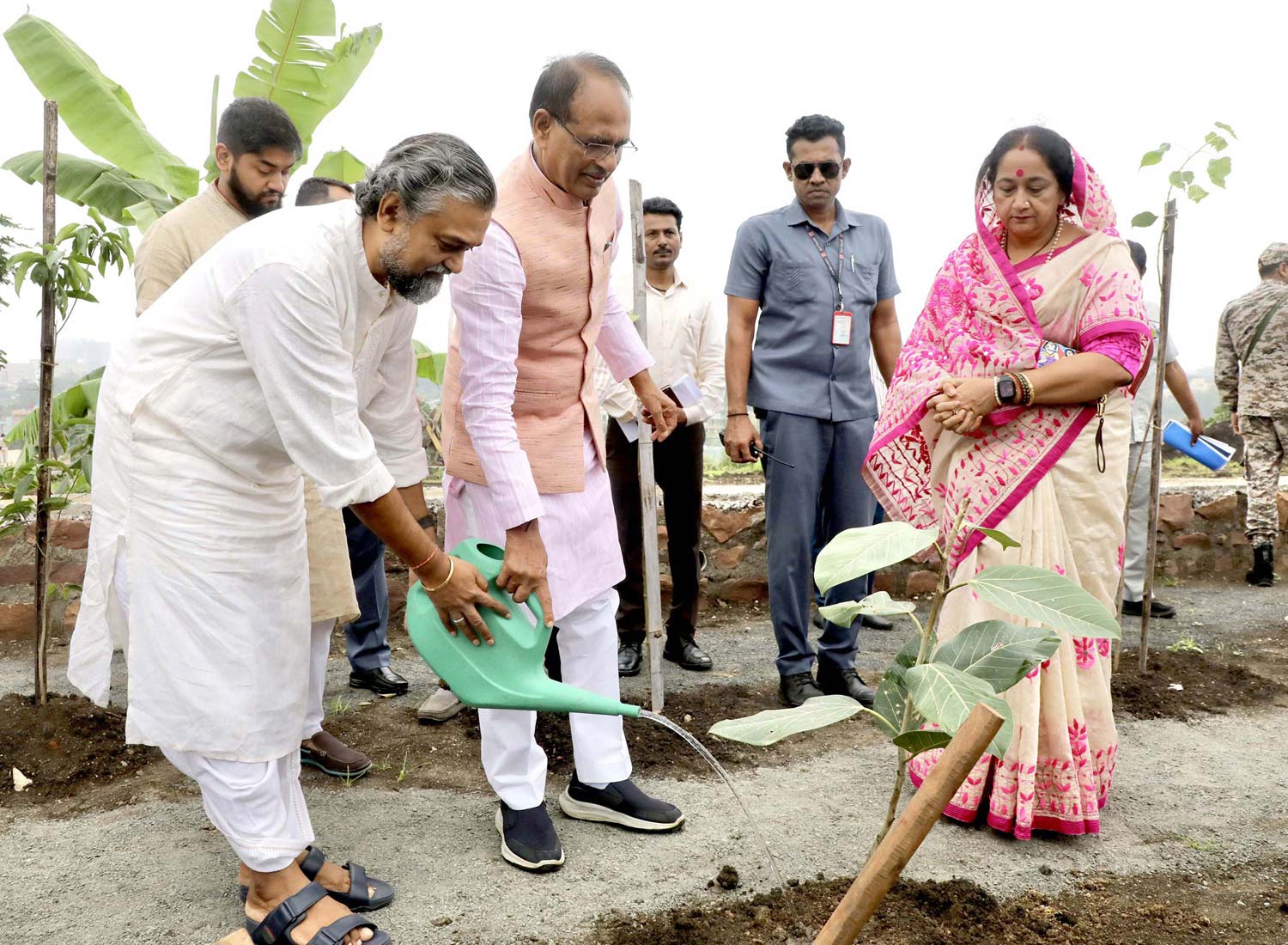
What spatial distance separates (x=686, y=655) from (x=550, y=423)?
6.43 ft

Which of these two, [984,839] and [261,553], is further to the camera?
[984,839]

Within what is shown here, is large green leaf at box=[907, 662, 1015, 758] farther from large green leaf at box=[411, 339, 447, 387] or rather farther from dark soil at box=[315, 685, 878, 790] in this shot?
large green leaf at box=[411, 339, 447, 387]

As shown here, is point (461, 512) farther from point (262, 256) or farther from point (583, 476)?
point (262, 256)

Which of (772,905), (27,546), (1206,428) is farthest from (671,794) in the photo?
(1206,428)

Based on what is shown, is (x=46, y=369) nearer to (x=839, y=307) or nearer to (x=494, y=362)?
(x=494, y=362)

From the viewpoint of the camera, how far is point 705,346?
15.3ft

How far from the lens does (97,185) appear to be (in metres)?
4.79

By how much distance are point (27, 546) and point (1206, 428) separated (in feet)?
27.0

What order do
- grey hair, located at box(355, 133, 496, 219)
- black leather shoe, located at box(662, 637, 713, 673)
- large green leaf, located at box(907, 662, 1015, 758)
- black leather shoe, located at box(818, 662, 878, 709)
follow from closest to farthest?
large green leaf, located at box(907, 662, 1015, 758) → grey hair, located at box(355, 133, 496, 219) → black leather shoe, located at box(818, 662, 878, 709) → black leather shoe, located at box(662, 637, 713, 673)

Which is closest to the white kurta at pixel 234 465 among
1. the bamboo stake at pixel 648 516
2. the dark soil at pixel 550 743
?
the dark soil at pixel 550 743

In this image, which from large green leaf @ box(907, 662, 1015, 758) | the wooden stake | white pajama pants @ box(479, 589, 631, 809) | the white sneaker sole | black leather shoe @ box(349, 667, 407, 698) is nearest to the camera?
the wooden stake

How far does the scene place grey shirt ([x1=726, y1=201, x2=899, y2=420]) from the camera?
3676 mm

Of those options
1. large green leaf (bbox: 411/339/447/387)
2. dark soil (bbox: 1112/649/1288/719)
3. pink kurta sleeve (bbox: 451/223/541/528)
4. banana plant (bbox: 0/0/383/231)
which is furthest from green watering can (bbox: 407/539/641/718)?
banana plant (bbox: 0/0/383/231)

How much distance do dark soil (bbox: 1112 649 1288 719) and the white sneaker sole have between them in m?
1.89
